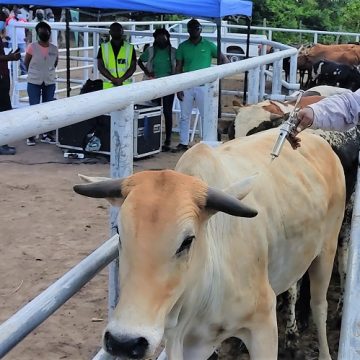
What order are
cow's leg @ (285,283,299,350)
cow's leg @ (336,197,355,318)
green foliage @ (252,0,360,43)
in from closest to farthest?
cow's leg @ (285,283,299,350) < cow's leg @ (336,197,355,318) < green foliage @ (252,0,360,43)

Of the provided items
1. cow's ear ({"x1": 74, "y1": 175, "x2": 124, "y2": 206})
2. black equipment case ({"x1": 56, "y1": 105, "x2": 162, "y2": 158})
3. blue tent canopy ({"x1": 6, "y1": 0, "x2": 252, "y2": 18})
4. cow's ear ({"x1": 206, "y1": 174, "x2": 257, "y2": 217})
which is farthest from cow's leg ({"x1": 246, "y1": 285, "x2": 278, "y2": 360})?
blue tent canopy ({"x1": 6, "y1": 0, "x2": 252, "y2": 18})

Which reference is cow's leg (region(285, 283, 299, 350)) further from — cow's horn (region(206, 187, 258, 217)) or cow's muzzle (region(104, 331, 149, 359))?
cow's muzzle (region(104, 331, 149, 359))

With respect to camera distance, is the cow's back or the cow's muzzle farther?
the cow's back

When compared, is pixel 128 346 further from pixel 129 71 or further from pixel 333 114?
pixel 129 71

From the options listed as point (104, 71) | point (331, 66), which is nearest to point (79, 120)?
point (104, 71)

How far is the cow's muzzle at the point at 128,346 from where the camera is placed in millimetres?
2146

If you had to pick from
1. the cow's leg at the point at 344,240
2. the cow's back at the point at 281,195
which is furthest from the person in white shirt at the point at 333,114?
the cow's leg at the point at 344,240

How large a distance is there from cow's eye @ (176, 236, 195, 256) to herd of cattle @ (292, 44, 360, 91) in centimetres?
964

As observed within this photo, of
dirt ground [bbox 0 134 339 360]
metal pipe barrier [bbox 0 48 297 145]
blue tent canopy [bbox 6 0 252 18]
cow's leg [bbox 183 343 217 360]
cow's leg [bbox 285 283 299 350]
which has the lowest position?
dirt ground [bbox 0 134 339 360]

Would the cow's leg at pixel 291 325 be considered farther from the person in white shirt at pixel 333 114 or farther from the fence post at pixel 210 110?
the person in white shirt at pixel 333 114

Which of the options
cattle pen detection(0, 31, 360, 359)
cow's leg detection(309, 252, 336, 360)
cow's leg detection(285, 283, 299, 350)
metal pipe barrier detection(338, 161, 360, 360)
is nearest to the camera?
metal pipe barrier detection(338, 161, 360, 360)

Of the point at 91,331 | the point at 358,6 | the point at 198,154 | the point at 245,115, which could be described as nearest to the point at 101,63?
the point at 245,115

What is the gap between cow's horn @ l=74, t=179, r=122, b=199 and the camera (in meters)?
2.47

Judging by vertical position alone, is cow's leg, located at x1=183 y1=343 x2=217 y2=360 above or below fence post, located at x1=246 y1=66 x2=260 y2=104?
below
